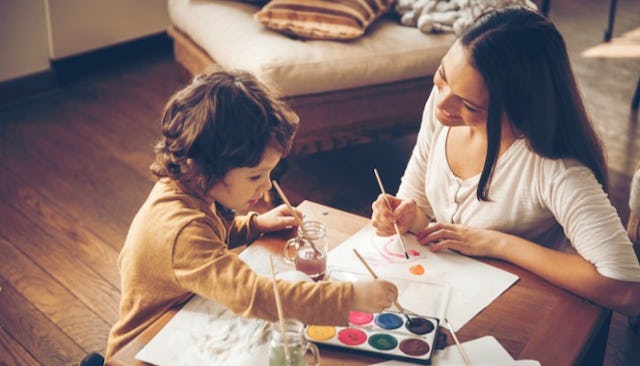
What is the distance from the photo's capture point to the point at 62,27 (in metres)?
3.26

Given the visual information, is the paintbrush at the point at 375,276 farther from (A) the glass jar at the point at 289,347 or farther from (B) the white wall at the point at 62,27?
(B) the white wall at the point at 62,27

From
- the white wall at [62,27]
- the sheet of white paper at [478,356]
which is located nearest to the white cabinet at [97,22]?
the white wall at [62,27]

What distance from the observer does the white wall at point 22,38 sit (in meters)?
3.06

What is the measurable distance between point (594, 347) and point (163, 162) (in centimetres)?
90

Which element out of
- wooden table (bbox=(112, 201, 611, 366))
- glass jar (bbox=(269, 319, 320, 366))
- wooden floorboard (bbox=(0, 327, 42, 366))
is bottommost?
wooden floorboard (bbox=(0, 327, 42, 366))

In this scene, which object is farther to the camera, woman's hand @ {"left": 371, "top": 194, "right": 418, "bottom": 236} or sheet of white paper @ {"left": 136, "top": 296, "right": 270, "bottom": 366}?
woman's hand @ {"left": 371, "top": 194, "right": 418, "bottom": 236}

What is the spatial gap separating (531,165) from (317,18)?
1238mm

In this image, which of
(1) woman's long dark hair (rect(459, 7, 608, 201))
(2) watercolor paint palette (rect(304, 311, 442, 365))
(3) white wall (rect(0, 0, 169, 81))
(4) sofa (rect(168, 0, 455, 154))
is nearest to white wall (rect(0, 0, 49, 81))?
(3) white wall (rect(0, 0, 169, 81))

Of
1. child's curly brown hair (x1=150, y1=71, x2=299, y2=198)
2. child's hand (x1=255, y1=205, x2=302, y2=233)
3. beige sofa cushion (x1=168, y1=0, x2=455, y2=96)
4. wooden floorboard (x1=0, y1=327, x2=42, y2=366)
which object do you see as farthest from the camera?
beige sofa cushion (x1=168, y1=0, x2=455, y2=96)

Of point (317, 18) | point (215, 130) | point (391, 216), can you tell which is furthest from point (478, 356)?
point (317, 18)

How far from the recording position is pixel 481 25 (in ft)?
4.51

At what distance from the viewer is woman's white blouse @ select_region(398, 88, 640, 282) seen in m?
1.33

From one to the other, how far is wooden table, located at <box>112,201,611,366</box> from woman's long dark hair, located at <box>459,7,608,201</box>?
240 millimetres

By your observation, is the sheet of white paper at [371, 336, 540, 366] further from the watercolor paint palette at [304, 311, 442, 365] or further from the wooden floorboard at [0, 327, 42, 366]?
the wooden floorboard at [0, 327, 42, 366]
